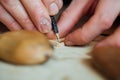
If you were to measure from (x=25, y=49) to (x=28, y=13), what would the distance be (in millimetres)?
253

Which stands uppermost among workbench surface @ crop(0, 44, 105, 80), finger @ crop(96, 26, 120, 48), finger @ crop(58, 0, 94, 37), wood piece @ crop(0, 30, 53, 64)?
wood piece @ crop(0, 30, 53, 64)

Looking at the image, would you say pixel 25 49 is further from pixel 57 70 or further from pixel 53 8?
pixel 53 8

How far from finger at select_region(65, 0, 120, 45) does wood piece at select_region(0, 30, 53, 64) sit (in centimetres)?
14

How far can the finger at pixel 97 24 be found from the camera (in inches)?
30.6

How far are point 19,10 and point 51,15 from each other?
4.2 inches

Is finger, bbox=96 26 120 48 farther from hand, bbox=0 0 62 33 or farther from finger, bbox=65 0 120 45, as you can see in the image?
hand, bbox=0 0 62 33

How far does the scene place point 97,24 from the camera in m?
0.78

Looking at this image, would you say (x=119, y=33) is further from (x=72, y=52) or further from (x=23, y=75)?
(x=23, y=75)

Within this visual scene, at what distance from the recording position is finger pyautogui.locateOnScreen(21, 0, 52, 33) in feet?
2.68

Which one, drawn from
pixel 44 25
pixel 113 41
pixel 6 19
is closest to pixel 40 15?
pixel 44 25

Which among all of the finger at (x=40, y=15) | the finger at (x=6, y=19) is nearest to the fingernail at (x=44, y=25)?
the finger at (x=40, y=15)

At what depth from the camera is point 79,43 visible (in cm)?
78

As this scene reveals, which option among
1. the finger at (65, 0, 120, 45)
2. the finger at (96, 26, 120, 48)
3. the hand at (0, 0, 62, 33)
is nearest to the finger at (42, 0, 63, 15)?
the hand at (0, 0, 62, 33)

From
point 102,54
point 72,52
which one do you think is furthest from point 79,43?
point 102,54
